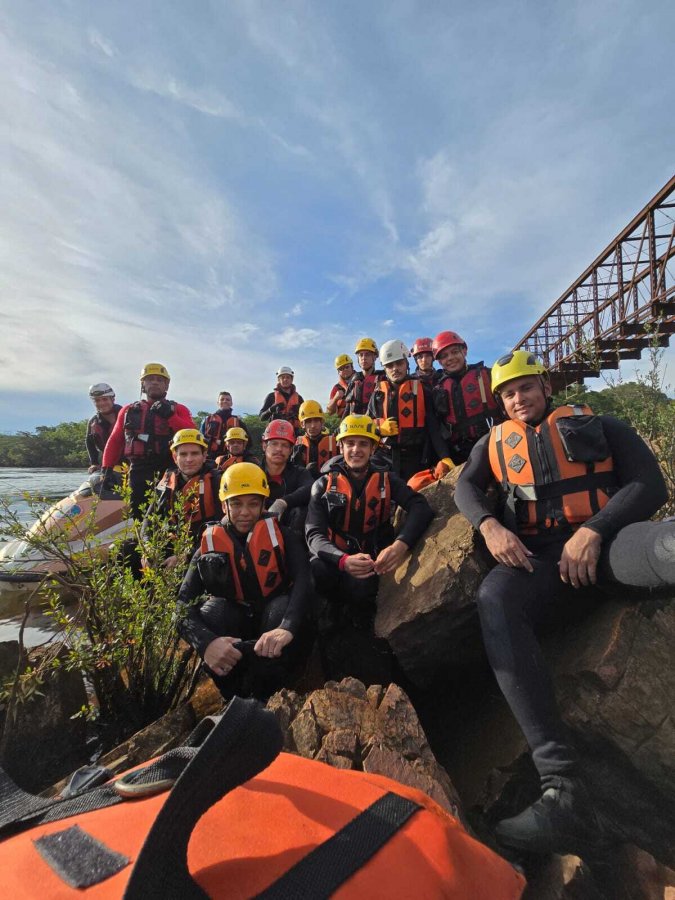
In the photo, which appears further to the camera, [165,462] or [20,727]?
[165,462]

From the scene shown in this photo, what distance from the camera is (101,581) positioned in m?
2.96

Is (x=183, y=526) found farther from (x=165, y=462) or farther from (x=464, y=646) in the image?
(x=165, y=462)

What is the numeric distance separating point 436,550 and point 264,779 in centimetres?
234

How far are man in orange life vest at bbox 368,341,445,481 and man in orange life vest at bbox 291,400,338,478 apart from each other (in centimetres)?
162

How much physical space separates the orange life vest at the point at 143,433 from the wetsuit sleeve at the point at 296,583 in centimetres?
402

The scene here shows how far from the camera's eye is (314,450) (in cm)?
787

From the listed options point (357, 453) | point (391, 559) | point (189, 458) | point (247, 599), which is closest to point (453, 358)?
point (357, 453)

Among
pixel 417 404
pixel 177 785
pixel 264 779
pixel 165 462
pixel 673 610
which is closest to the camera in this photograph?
pixel 177 785

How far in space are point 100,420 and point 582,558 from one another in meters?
8.90

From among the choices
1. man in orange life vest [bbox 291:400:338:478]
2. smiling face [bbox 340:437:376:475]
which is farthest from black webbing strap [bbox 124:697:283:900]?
man in orange life vest [bbox 291:400:338:478]

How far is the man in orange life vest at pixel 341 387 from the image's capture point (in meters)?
9.89

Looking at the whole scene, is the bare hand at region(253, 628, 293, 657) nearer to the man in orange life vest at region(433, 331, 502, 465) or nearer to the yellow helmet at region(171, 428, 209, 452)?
the yellow helmet at region(171, 428, 209, 452)

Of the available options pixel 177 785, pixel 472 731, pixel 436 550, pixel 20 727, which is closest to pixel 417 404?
pixel 436 550

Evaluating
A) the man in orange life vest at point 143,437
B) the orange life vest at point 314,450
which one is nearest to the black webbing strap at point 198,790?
the man in orange life vest at point 143,437
